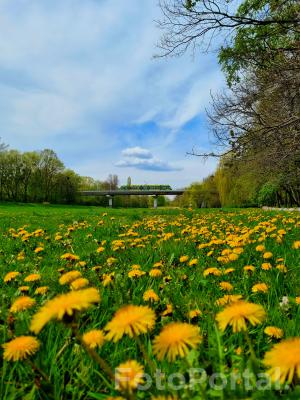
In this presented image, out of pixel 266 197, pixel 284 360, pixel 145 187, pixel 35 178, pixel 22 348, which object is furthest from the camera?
pixel 145 187

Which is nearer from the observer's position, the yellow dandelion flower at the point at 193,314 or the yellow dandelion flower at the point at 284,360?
the yellow dandelion flower at the point at 284,360

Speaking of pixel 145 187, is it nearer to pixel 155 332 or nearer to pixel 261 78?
pixel 261 78

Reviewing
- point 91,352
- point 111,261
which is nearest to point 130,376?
point 91,352

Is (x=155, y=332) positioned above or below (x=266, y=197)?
below

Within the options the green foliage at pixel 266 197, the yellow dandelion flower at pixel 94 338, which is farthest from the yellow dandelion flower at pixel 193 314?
the green foliage at pixel 266 197

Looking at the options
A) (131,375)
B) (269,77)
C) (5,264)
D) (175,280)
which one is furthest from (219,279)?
(269,77)

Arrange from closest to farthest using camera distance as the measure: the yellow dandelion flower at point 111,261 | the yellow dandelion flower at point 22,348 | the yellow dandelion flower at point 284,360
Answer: the yellow dandelion flower at point 284,360 < the yellow dandelion flower at point 22,348 < the yellow dandelion flower at point 111,261

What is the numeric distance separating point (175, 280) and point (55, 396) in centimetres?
146

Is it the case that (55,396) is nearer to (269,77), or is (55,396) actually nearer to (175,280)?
(175,280)

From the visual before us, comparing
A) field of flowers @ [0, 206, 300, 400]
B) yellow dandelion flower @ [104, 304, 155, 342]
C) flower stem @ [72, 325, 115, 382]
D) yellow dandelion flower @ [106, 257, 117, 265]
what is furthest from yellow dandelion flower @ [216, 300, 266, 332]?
yellow dandelion flower @ [106, 257, 117, 265]

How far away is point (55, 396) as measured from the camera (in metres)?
1.15

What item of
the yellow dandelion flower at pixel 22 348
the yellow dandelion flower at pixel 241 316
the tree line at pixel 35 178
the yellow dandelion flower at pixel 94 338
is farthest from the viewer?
the tree line at pixel 35 178

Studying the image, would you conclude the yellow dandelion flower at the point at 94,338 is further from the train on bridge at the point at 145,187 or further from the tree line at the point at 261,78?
the train on bridge at the point at 145,187

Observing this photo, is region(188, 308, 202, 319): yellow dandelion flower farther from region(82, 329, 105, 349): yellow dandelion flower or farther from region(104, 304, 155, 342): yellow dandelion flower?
region(104, 304, 155, 342): yellow dandelion flower
